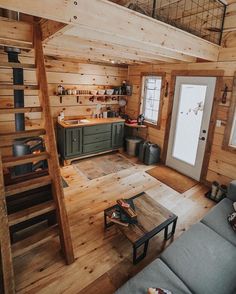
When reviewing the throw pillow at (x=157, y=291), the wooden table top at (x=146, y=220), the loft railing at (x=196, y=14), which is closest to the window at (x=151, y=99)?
the loft railing at (x=196, y=14)

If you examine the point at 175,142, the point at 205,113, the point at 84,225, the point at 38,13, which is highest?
the point at 38,13

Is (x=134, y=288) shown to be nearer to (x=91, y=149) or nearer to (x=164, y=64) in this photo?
(x=91, y=149)

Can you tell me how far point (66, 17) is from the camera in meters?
1.54

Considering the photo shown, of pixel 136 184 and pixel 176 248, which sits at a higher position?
pixel 176 248

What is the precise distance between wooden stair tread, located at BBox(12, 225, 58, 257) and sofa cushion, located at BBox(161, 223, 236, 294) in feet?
3.71

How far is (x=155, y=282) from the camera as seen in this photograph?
149cm

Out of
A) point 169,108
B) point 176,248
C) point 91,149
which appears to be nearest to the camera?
point 176,248

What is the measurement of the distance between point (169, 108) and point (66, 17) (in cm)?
304

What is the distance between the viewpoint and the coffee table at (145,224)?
6.56ft

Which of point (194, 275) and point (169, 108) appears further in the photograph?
point (169, 108)

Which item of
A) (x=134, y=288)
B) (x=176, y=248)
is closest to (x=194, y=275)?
(x=176, y=248)

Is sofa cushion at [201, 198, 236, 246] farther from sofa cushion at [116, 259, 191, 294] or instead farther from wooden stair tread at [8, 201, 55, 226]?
wooden stair tread at [8, 201, 55, 226]

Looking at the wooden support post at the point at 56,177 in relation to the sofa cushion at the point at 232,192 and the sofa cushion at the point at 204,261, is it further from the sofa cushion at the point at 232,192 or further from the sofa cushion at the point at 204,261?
the sofa cushion at the point at 232,192

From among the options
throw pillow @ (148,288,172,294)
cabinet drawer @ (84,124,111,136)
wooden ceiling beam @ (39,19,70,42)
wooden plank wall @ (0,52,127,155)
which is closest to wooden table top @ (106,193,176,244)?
throw pillow @ (148,288,172,294)
